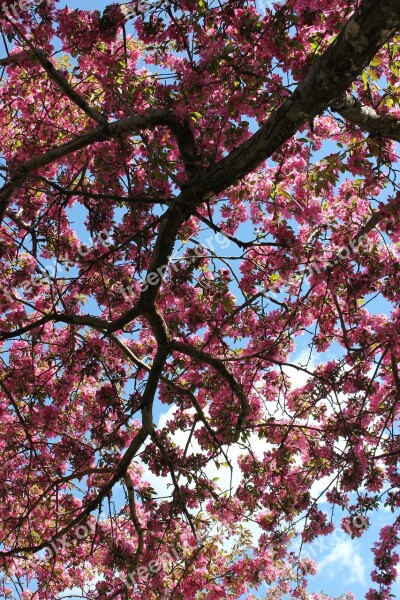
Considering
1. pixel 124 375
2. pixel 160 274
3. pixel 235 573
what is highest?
pixel 124 375

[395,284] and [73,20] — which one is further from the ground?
[73,20]

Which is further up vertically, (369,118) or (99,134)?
(99,134)

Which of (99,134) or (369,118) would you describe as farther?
(99,134)

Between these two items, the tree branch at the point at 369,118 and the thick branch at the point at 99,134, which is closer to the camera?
the tree branch at the point at 369,118

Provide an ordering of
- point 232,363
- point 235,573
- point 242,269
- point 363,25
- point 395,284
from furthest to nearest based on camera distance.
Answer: point 235,573, point 232,363, point 242,269, point 395,284, point 363,25

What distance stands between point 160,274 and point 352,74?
184 centimetres

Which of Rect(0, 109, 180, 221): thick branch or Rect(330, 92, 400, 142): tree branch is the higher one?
Rect(0, 109, 180, 221): thick branch

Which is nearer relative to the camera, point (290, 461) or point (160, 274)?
point (160, 274)

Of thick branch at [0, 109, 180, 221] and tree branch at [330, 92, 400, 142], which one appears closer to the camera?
tree branch at [330, 92, 400, 142]

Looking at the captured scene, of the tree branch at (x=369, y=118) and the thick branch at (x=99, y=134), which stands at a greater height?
the thick branch at (x=99, y=134)

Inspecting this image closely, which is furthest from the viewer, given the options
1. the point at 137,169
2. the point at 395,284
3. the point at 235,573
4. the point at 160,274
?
the point at 235,573

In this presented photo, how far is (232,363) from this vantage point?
6262 mm

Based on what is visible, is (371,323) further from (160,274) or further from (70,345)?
(70,345)

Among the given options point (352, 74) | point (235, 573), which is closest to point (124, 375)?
point (235, 573)
